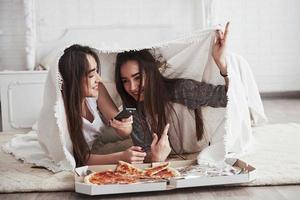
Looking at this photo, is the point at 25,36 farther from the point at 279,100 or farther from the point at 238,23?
the point at 279,100

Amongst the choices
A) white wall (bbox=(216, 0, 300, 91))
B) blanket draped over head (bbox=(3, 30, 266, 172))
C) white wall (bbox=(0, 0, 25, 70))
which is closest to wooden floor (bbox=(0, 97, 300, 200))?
blanket draped over head (bbox=(3, 30, 266, 172))

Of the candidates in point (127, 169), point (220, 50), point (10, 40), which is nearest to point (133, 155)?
point (127, 169)

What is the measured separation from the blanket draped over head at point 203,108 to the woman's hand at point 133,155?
5.7 inches

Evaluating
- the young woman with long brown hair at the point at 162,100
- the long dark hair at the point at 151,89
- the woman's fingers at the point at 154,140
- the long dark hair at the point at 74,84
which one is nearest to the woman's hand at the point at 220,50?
the young woman with long brown hair at the point at 162,100

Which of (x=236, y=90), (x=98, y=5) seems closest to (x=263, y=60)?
(x=98, y=5)

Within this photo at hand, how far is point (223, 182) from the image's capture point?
1223mm

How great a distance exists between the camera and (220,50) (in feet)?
4.68

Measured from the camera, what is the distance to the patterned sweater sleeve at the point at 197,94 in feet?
4.88

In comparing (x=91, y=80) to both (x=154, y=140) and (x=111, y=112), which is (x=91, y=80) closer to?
(x=111, y=112)

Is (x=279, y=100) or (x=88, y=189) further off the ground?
(x=88, y=189)

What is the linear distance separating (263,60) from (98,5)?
4.15 ft

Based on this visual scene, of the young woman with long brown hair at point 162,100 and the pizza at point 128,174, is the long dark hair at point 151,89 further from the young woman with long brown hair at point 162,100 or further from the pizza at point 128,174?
the pizza at point 128,174

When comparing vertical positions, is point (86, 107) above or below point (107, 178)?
above

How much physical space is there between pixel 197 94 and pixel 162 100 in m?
0.12
